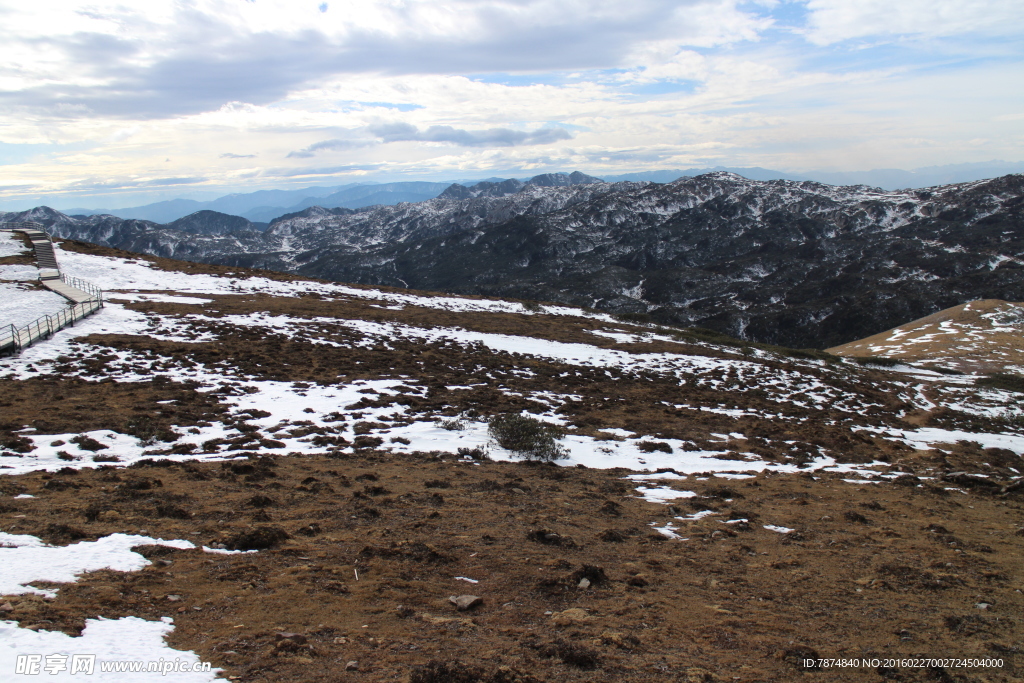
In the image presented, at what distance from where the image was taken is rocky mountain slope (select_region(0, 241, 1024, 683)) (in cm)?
604

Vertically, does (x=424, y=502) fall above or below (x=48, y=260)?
below

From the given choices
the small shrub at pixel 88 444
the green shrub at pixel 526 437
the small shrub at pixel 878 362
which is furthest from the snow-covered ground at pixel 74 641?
the small shrub at pixel 878 362

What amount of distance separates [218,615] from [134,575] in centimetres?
173

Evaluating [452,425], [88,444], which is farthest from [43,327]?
[452,425]

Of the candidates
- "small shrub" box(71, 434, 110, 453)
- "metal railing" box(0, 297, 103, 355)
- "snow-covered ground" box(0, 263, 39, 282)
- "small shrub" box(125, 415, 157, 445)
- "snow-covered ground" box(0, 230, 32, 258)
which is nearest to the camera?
"small shrub" box(71, 434, 110, 453)

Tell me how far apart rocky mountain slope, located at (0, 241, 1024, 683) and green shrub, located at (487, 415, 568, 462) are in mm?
104

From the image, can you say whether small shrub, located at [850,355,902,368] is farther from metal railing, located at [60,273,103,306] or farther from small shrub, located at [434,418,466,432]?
metal railing, located at [60,273,103,306]

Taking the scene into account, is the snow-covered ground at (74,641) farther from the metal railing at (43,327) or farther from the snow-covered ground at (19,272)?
the snow-covered ground at (19,272)

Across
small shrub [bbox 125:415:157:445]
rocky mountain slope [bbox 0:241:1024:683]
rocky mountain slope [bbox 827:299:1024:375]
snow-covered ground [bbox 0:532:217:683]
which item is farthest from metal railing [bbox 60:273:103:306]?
rocky mountain slope [bbox 827:299:1024:375]

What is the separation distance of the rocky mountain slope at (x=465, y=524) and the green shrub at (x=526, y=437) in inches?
4.1

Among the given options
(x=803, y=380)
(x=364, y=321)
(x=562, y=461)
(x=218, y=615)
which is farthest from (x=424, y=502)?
(x=803, y=380)

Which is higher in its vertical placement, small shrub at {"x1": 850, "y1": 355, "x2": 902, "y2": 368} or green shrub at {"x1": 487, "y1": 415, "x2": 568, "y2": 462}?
green shrub at {"x1": 487, "y1": 415, "x2": 568, "y2": 462}

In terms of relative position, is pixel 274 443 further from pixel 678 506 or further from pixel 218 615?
pixel 678 506

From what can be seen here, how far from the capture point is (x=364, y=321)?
1439 inches
